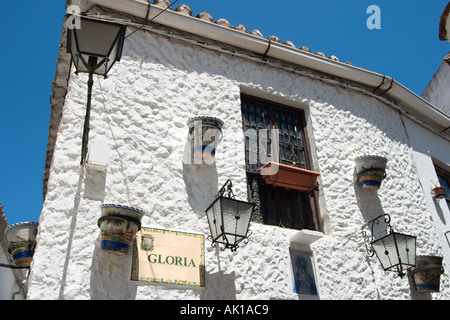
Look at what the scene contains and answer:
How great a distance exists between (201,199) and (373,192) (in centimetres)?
256

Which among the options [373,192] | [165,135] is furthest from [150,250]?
[373,192]

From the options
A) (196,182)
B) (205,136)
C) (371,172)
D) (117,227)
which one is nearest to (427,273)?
(371,172)

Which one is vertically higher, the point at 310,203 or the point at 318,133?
the point at 318,133

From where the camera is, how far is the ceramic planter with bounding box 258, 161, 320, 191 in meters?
5.44

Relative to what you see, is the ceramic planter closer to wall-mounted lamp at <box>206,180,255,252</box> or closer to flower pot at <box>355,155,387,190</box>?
flower pot at <box>355,155,387,190</box>

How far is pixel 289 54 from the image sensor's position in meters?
6.55

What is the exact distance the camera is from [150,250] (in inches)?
169

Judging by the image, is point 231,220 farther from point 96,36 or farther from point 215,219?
point 96,36

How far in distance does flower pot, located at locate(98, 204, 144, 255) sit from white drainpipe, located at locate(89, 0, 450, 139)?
275 centimetres

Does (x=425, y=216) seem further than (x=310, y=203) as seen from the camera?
Yes

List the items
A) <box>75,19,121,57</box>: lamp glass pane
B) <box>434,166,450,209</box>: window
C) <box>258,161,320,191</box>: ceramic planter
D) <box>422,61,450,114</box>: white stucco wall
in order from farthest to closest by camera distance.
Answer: <box>422,61,450,114</box>: white stucco wall → <box>434,166,450,209</box>: window → <box>258,161,320,191</box>: ceramic planter → <box>75,19,121,57</box>: lamp glass pane

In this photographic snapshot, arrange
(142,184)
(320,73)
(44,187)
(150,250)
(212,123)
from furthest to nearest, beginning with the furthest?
(44,187) → (320,73) → (212,123) → (142,184) → (150,250)

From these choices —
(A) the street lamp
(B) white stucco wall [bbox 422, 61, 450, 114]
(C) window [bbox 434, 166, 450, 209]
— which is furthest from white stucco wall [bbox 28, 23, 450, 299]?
(B) white stucco wall [bbox 422, 61, 450, 114]

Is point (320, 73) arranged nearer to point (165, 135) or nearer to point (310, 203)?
point (310, 203)
